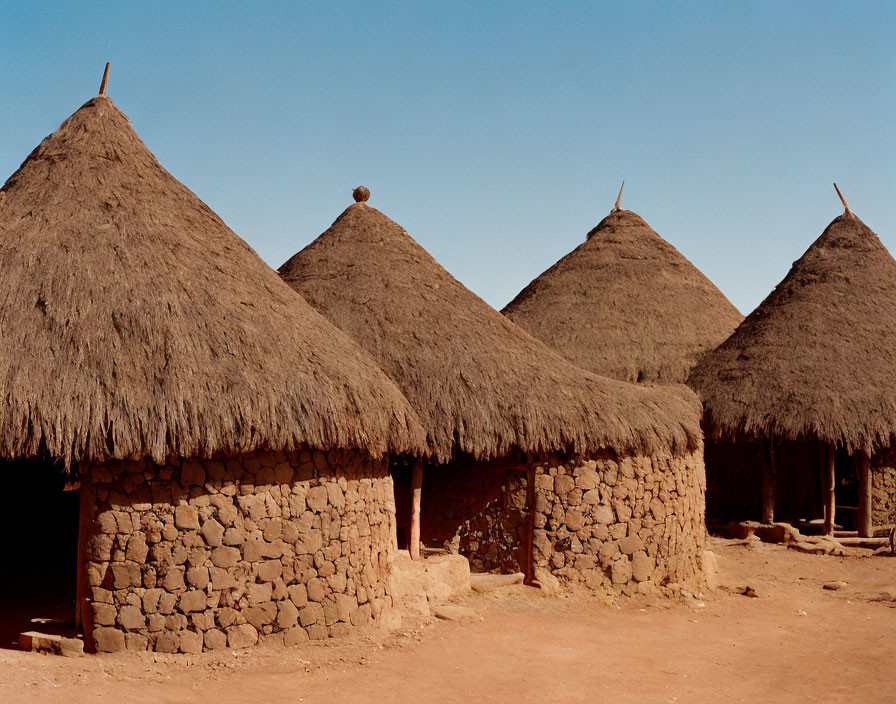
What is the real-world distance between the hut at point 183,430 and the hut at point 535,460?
1.60 m

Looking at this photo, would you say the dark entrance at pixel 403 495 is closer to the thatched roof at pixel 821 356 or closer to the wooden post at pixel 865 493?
the thatched roof at pixel 821 356

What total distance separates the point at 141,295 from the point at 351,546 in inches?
129

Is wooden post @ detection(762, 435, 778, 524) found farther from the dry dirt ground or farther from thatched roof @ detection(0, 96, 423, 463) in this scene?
thatched roof @ detection(0, 96, 423, 463)

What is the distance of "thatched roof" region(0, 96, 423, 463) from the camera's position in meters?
7.79

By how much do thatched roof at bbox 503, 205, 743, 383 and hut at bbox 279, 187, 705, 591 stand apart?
7.89 m

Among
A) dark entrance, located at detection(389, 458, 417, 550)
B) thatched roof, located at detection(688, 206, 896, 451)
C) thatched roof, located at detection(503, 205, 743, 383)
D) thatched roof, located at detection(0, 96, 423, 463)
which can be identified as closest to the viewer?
thatched roof, located at detection(0, 96, 423, 463)

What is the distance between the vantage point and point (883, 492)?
15859 mm

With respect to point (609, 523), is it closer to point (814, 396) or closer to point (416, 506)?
point (416, 506)

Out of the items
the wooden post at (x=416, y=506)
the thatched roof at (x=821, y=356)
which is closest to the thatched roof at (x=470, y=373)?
the wooden post at (x=416, y=506)

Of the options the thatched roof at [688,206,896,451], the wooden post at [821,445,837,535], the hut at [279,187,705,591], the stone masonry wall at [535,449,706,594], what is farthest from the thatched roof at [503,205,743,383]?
the stone masonry wall at [535,449,706,594]

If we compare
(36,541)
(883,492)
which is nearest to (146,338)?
(36,541)

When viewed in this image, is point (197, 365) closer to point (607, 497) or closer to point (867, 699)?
point (607, 497)

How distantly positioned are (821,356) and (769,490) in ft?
9.13

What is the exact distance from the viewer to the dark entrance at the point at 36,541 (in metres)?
9.82
